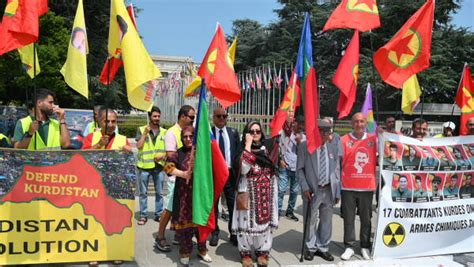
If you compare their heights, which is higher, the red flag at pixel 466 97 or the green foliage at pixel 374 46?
the green foliage at pixel 374 46

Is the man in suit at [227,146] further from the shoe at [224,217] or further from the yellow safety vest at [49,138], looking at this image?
the yellow safety vest at [49,138]

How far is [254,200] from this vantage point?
193 inches

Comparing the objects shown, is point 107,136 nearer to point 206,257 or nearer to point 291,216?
point 206,257

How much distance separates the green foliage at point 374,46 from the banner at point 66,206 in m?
23.0

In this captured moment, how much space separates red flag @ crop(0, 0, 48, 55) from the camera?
4461 millimetres

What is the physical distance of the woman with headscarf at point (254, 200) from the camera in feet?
16.0

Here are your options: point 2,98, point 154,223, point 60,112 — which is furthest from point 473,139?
point 2,98

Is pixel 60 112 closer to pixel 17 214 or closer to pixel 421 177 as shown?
pixel 17 214

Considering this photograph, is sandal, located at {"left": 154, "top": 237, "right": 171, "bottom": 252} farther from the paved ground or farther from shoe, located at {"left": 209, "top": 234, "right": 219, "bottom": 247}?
shoe, located at {"left": 209, "top": 234, "right": 219, "bottom": 247}

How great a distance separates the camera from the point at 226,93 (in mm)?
5285

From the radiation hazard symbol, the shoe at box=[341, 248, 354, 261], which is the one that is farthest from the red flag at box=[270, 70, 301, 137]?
the radiation hazard symbol

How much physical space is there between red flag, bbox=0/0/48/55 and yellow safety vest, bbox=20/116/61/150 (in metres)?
0.79

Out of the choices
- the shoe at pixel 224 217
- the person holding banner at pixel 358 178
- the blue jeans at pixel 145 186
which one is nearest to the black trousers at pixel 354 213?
the person holding banner at pixel 358 178

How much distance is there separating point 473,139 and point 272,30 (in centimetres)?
3514
